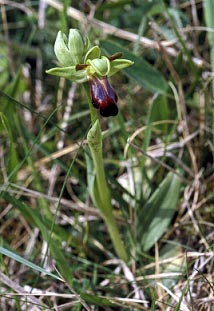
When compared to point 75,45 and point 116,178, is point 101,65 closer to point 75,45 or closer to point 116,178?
point 75,45

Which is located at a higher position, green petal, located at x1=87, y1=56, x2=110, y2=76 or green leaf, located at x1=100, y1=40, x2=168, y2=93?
green petal, located at x1=87, y1=56, x2=110, y2=76

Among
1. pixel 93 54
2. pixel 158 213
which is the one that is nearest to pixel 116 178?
pixel 158 213

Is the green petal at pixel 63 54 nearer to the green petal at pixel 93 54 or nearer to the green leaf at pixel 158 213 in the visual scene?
the green petal at pixel 93 54

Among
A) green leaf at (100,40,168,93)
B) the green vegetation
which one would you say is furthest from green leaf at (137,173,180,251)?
green leaf at (100,40,168,93)

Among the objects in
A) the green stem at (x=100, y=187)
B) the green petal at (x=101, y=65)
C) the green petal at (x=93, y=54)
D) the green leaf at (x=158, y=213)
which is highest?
the green petal at (x=93, y=54)

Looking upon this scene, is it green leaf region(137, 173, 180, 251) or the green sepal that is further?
green leaf region(137, 173, 180, 251)

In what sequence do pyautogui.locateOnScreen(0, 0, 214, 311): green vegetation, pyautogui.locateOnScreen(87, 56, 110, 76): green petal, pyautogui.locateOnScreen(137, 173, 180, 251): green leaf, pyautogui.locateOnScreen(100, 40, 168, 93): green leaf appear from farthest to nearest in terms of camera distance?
pyautogui.locateOnScreen(100, 40, 168, 93): green leaf < pyautogui.locateOnScreen(137, 173, 180, 251): green leaf < pyautogui.locateOnScreen(0, 0, 214, 311): green vegetation < pyautogui.locateOnScreen(87, 56, 110, 76): green petal

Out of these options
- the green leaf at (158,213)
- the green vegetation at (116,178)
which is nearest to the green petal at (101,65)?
the green vegetation at (116,178)

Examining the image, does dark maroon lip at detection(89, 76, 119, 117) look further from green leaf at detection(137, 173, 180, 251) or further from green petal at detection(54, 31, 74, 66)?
green leaf at detection(137, 173, 180, 251)
